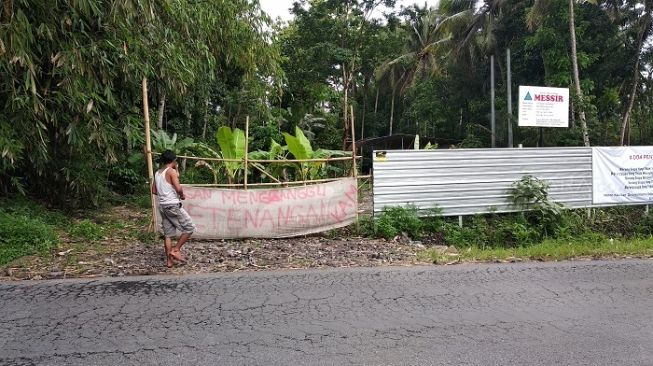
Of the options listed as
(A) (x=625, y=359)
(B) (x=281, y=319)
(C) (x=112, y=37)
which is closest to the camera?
(A) (x=625, y=359)

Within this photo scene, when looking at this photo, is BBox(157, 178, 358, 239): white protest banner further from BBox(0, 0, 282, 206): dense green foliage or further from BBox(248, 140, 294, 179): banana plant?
BBox(248, 140, 294, 179): banana plant

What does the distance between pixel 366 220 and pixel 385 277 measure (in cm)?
308

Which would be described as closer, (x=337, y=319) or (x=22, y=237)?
(x=337, y=319)

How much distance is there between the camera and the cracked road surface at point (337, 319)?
3.92 meters

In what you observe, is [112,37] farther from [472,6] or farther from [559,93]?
[472,6]

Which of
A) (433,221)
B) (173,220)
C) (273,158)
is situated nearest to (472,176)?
(433,221)

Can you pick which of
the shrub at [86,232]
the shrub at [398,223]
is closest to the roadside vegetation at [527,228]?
the shrub at [398,223]

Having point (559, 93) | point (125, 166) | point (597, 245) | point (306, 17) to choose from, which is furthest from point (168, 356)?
point (306, 17)

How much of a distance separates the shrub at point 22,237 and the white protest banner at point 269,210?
7.00 feet

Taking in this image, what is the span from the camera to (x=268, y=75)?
1393 centimetres

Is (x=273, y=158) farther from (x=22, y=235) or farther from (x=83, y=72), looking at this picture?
(x=22, y=235)

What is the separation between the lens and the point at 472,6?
2652 cm

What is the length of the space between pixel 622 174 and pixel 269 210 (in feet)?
25.1

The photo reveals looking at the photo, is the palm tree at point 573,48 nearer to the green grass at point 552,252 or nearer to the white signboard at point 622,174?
the white signboard at point 622,174
